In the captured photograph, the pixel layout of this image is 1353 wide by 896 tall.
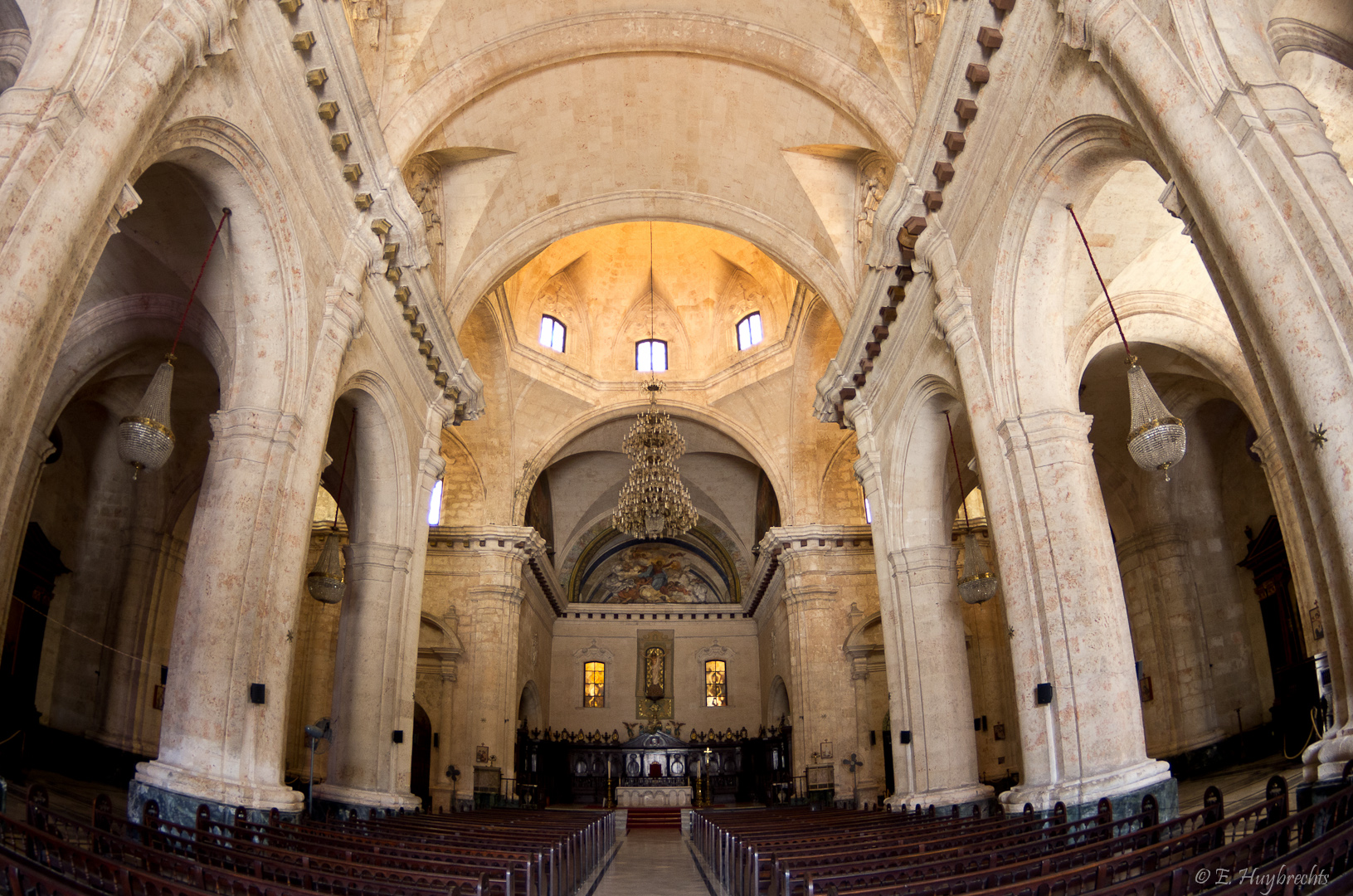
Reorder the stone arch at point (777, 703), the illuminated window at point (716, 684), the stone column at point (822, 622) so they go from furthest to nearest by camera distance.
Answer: the illuminated window at point (716, 684) → the stone arch at point (777, 703) → the stone column at point (822, 622)

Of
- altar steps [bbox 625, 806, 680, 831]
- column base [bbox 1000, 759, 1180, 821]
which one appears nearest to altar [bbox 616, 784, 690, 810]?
altar steps [bbox 625, 806, 680, 831]

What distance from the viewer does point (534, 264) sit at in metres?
21.6

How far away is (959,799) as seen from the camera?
36.8ft

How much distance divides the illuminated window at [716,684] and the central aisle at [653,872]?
40.3ft

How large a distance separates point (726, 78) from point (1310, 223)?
10.2m

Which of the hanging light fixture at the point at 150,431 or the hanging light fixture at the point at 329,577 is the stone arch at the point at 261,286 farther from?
the hanging light fixture at the point at 329,577

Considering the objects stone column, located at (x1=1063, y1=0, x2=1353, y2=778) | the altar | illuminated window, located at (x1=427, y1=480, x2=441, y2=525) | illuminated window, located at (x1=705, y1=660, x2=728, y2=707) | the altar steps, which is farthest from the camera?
illuminated window, located at (x1=705, y1=660, x2=728, y2=707)

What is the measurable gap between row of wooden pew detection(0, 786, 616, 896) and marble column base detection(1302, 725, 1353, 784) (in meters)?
4.54

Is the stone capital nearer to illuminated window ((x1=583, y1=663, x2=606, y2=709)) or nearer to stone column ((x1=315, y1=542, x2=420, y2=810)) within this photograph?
stone column ((x1=315, y1=542, x2=420, y2=810))

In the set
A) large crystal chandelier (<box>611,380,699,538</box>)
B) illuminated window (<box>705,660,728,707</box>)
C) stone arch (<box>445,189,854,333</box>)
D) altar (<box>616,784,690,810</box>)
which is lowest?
altar (<box>616,784,690,810</box>)

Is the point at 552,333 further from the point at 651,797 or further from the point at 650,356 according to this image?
the point at 651,797

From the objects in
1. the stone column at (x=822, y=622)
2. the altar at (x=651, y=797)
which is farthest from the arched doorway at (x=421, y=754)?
the stone column at (x=822, y=622)

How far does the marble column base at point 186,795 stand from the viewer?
719cm

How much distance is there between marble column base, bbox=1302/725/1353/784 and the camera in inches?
190
